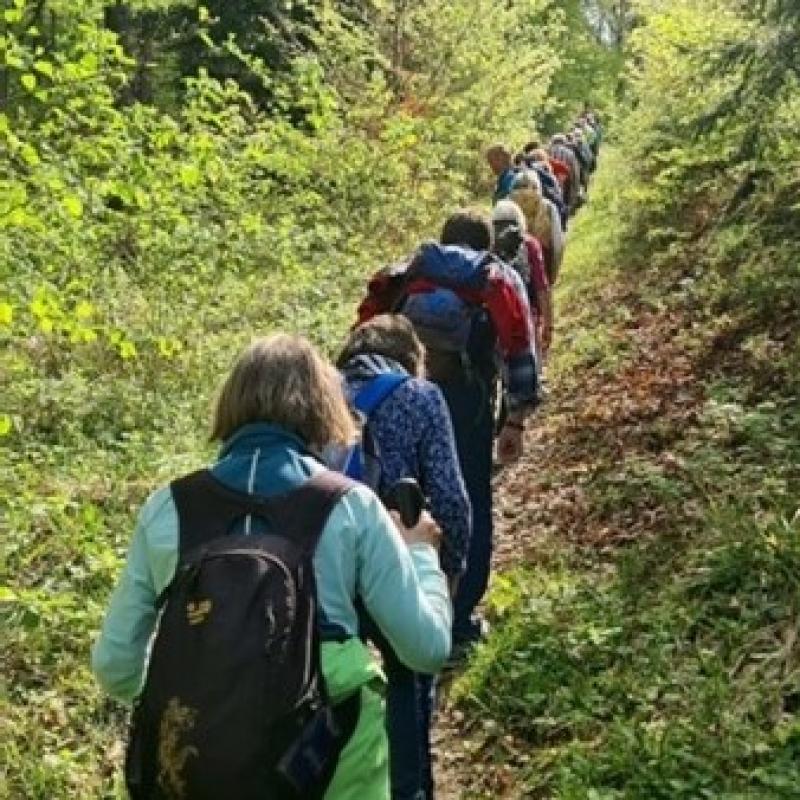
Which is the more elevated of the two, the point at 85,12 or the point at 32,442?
the point at 85,12

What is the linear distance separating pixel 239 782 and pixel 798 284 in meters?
7.39

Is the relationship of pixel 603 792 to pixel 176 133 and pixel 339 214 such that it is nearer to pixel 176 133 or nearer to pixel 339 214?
pixel 176 133

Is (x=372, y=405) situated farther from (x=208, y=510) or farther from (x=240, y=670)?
(x=240, y=670)

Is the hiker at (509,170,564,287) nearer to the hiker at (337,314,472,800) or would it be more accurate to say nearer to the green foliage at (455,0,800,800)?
the green foliage at (455,0,800,800)

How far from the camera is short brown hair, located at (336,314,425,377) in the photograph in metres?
4.17

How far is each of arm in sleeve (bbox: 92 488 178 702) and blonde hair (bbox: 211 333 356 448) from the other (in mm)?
274

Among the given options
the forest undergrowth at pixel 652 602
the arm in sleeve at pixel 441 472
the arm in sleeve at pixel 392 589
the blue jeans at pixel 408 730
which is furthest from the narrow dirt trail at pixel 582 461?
the arm in sleeve at pixel 392 589

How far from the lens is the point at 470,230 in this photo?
18.5 feet

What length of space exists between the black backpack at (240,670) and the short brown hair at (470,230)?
2.93 metres

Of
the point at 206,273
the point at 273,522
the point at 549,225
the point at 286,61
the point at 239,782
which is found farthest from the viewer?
the point at 286,61

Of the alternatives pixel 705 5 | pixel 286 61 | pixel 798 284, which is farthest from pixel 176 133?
pixel 286 61

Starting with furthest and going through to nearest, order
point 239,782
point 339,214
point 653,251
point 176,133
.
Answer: point 339,214 < point 653,251 < point 176,133 < point 239,782

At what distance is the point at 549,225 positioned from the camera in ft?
35.4

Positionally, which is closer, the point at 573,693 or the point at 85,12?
the point at 573,693
